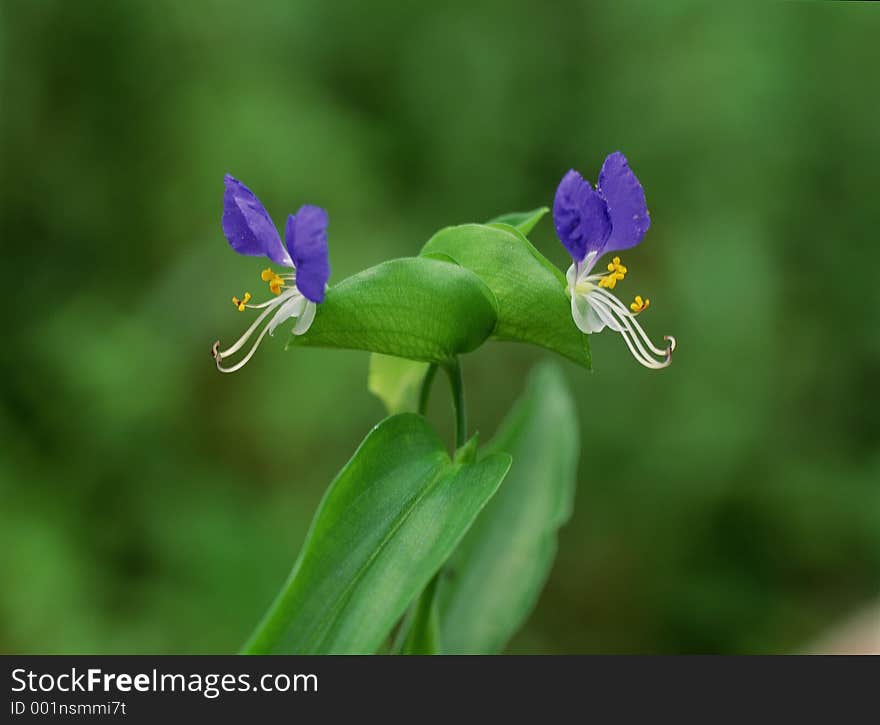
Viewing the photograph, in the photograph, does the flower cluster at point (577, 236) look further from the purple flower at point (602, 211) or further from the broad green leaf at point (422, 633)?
the broad green leaf at point (422, 633)

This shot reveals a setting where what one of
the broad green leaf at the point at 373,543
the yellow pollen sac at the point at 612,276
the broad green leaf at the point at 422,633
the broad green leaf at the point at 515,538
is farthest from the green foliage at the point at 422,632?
the yellow pollen sac at the point at 612,276

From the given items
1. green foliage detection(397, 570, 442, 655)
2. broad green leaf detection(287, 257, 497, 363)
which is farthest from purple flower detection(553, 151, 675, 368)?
green foliage detection(397, 570, 442, 655)

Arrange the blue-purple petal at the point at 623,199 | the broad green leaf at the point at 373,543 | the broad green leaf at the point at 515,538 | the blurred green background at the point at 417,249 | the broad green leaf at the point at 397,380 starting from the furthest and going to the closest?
the blurred green background at the point at 417,249
the broad green leaf at the point at 515,538
the broad green leaf at the point at 397,380
the blue-purple petal at the point at 623,199
the broad green leaf at the point at 373,543

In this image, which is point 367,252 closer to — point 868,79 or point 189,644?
point 189,644

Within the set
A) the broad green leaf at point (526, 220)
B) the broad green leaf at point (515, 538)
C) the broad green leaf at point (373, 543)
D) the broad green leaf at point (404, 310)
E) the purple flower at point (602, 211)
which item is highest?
the purple flower at point (602, 211)

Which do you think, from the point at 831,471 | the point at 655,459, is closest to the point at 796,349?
the point at 831,471

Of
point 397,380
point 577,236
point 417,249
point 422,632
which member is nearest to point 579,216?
point 577,236

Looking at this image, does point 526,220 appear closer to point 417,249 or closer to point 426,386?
point 426,386
